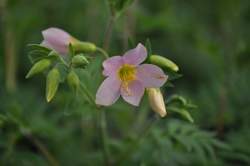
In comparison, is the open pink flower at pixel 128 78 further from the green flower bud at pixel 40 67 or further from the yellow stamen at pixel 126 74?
the green flower bud at pixel 40 67

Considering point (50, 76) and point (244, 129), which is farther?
point (244, 129)

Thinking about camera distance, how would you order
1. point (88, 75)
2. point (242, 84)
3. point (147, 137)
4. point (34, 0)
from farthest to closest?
point (34, 0) → point (242, 84) → point (147, 137) → point (88, 75)

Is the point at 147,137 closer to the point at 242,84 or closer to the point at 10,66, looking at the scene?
the point at 242,84

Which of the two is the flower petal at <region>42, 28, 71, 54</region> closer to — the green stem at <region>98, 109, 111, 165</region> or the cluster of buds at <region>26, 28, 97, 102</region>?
the cluster of buds at <region>26, 28, 97, 102</region>

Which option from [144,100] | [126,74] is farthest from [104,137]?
[144,100]

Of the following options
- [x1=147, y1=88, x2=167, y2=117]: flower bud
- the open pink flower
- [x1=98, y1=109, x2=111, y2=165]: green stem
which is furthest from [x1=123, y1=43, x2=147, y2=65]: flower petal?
[x1=98, y1=109, x2=111, y2=165]: green stem

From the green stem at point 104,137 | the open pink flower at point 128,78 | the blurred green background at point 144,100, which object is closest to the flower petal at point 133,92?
the open pink flower at point 128,78

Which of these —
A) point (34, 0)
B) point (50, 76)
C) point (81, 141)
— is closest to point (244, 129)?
point (81, 141)

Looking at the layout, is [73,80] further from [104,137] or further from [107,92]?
[104,137]
